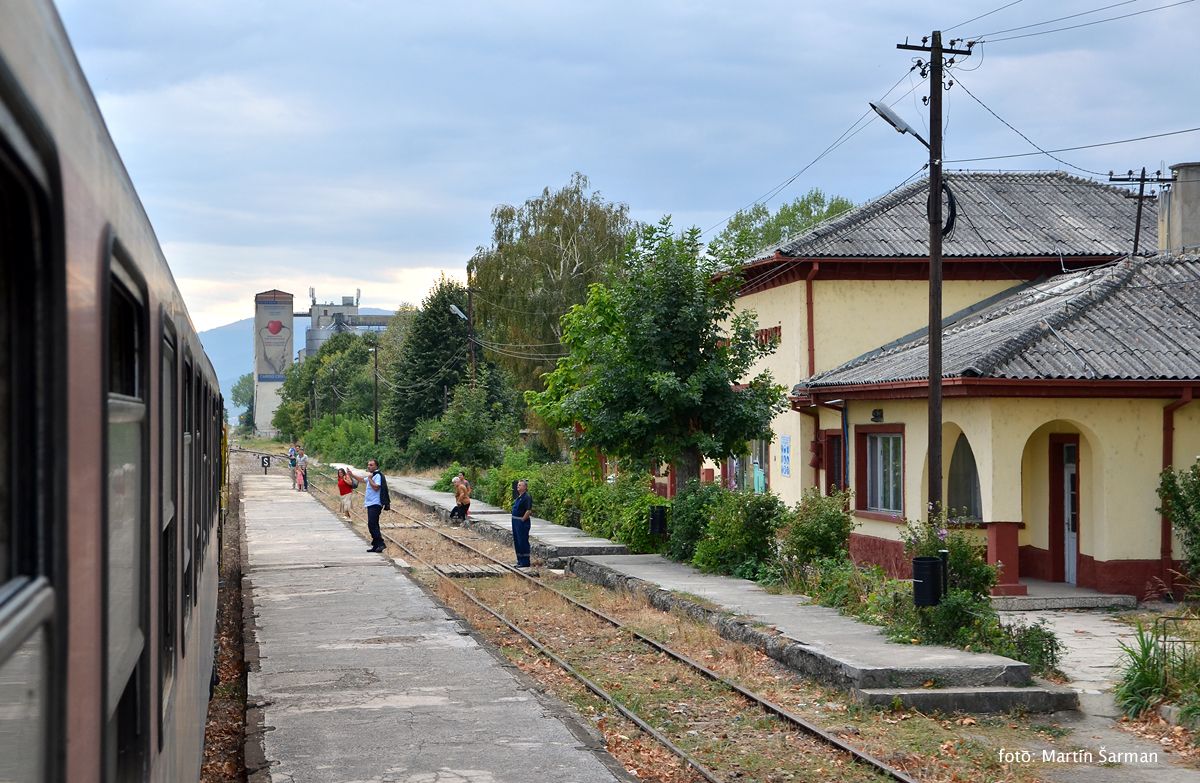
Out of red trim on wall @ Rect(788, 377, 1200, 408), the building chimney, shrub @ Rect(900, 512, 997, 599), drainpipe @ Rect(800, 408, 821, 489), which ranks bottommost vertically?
shrub @ Rect(900, 512, 997, 599)

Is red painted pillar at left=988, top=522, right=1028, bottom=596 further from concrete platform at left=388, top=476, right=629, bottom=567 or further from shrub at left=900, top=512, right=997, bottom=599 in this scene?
concrete platform at left=388, top=476, right=629, bottom=567

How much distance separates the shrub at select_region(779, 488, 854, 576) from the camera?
57.7ft

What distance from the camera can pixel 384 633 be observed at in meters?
14.1

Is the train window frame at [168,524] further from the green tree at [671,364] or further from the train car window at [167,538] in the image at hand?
the green tree at [671,364]

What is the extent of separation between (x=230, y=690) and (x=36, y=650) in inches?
462

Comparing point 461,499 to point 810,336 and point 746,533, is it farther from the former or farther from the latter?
point 746,533

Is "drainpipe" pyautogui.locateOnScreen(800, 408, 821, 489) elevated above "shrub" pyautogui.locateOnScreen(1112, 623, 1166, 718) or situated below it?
above

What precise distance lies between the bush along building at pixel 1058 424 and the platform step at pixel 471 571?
19.9 ft

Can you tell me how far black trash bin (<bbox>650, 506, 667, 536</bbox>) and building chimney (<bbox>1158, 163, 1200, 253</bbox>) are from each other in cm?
1025

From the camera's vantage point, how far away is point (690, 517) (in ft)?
70.5

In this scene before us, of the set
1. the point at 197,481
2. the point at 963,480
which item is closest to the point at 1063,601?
the point at 963,480

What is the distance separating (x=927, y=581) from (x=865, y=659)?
1344mm

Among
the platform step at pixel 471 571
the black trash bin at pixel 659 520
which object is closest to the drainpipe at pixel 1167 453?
the black trash bin at pixel 659 520

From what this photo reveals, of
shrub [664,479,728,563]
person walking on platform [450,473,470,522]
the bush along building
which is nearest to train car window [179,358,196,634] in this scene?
the bush along building
